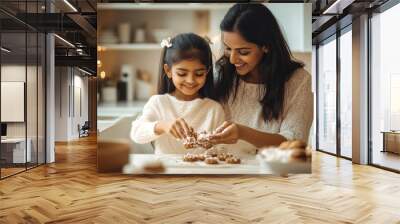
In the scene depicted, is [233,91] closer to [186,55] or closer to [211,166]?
[186,55]

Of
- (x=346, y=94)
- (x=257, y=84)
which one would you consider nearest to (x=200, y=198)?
(x=257, y=84)

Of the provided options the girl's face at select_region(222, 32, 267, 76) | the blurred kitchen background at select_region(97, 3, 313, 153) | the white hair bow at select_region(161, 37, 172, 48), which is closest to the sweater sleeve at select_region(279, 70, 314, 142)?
the blurred kitchen background at select_region(97, 3, 313, 153)

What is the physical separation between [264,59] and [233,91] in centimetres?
68

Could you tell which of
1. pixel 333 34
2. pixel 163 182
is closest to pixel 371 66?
pixel 333 34

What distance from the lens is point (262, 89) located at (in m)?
6.05

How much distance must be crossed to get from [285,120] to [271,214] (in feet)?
7.63

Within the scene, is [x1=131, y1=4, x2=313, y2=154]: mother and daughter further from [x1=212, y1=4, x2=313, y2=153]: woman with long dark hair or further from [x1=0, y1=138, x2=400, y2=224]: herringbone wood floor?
[x1=0, y1=138, x2=400, y2=224]: herringbone wood floor

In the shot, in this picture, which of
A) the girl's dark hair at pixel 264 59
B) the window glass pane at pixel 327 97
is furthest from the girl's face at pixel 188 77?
the window glass pane at pixel 327 97

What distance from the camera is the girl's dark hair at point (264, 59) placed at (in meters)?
5.99

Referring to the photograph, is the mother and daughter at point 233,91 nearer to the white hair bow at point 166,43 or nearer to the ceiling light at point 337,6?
the white hair bow at point 166,43

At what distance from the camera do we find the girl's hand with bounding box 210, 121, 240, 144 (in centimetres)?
596

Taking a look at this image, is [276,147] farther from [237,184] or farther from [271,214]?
[271,214]

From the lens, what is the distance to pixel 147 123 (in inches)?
236

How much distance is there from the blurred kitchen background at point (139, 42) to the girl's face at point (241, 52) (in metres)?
0.15
